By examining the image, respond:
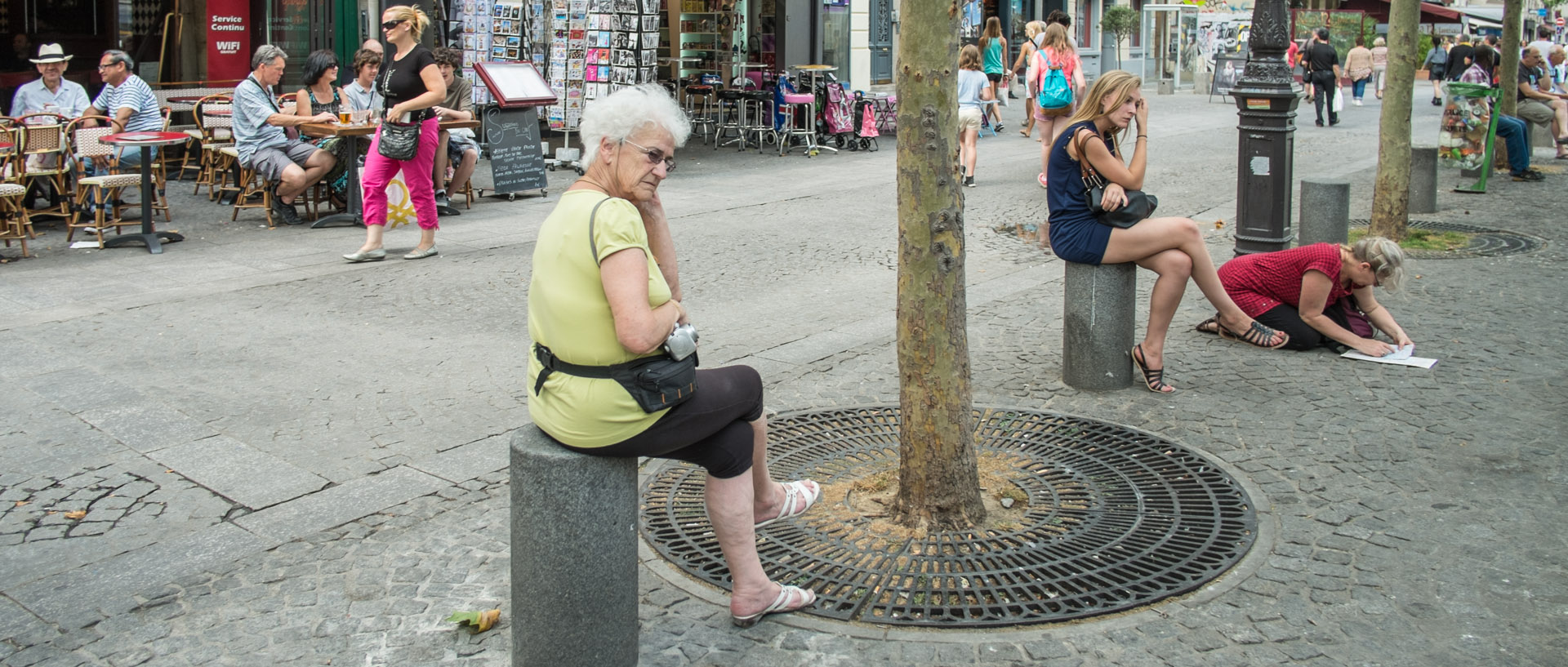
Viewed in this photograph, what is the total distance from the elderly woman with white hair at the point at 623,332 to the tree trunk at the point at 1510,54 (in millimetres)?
13364

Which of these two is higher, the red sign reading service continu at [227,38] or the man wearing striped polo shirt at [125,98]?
the red sign reading service continu at [227,38]

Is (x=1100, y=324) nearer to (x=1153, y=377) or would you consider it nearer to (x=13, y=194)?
(x=1153, y=377)

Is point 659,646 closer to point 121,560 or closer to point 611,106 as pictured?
point 611,106

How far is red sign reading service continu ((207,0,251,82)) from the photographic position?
15.0 metres

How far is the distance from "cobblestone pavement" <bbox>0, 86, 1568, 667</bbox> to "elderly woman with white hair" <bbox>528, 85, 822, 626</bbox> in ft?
1.78

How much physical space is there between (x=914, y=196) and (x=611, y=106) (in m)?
1.28

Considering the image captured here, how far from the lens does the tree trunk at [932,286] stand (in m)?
4.29

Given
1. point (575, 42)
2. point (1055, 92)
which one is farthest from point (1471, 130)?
point (575, 42)

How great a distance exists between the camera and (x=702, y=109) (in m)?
20.7

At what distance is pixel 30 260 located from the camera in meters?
9.13

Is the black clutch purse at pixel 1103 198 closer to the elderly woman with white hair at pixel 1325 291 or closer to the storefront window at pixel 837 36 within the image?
the elderly woman with white hair at pixel 1325 291

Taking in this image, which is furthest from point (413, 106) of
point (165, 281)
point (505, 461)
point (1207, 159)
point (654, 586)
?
point (1207, 159)

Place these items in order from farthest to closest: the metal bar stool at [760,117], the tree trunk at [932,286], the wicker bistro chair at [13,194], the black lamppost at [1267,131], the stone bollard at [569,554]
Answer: the metal bar stool at [760,117]
the wicker bistro chair at [13,194]
the black lamppost at [1267,131]
the tree trunk at [932,286]
the stone bollard at [569,554]

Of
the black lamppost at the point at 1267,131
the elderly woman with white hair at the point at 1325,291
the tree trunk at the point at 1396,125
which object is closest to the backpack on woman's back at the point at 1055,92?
the tree trunk at the point at 1396,125
